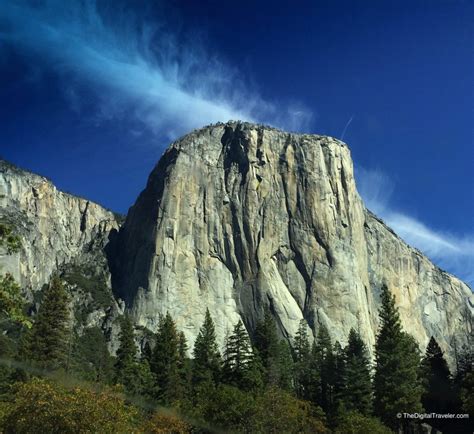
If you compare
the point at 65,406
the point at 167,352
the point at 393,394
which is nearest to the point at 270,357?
the point at 167,352

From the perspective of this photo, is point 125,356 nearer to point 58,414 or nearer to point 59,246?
point 58,414

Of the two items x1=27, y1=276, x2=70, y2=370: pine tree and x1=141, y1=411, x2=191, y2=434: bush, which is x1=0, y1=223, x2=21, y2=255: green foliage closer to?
x1=141, y1=411, x2=191, y2=434: bush

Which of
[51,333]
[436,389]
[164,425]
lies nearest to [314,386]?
[436,389]

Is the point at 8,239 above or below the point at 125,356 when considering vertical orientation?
below

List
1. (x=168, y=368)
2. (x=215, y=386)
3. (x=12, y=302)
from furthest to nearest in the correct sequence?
(x=168, y=368) → (x=215, y=386) → (x=12, y=302)

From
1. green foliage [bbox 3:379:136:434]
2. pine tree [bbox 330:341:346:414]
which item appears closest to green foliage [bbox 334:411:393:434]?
pine tree [bbox 330:341:346:414]

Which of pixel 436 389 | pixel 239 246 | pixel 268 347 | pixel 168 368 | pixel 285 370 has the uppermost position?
pixel 239 246
